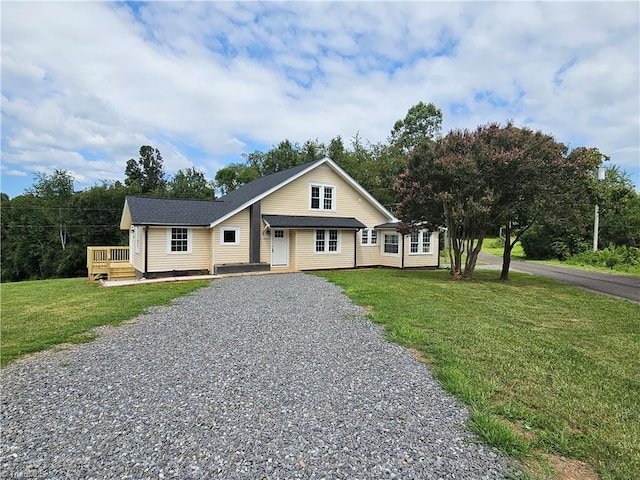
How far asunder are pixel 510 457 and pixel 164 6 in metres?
14.8

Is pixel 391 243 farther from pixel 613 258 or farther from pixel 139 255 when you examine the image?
pixel 613 258

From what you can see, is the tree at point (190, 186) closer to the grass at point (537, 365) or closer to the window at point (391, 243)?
the window at point (391, 243)

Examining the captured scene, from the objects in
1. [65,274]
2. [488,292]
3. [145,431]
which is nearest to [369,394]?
[145,431]

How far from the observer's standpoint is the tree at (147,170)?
4378 cm

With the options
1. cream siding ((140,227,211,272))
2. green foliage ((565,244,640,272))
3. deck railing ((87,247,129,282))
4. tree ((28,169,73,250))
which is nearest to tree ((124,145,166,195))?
tree ((28,169,73,250))

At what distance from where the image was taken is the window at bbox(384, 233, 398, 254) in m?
20.1

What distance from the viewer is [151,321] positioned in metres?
7.69

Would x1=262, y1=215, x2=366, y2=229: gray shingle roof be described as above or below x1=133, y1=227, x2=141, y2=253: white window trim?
above

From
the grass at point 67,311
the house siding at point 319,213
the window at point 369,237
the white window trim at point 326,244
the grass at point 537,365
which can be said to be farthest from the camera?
the window at point 369,237

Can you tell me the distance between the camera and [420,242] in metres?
20.5

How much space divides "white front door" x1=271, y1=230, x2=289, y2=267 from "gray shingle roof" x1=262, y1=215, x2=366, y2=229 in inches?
30.1

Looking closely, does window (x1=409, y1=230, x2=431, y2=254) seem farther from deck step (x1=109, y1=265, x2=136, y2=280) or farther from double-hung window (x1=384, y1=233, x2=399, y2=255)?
deck step (x1=109, y1=265, x2=136, y2=280)

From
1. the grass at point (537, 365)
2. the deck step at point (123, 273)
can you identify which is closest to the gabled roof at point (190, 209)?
the deck step at point (123, 273)

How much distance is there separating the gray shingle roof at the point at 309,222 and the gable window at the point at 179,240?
3.81 m
